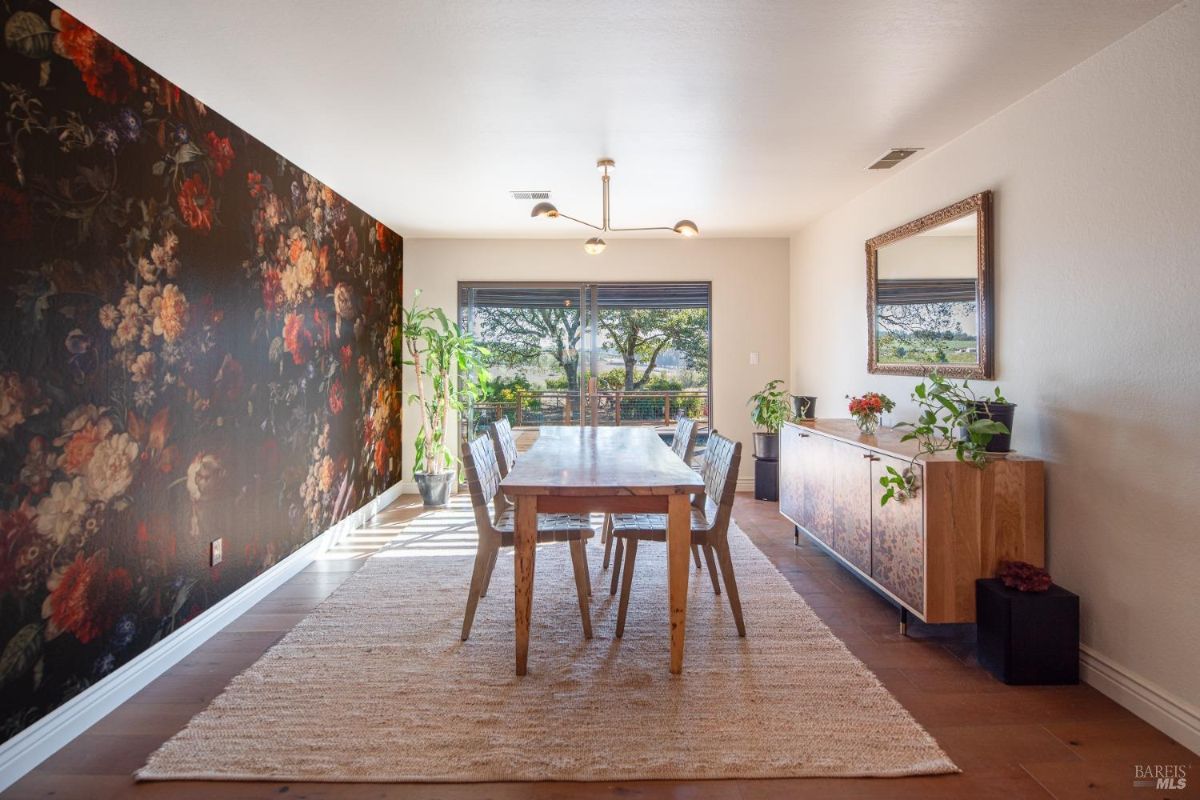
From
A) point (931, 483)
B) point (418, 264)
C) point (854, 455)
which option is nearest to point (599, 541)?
point (854, 455)

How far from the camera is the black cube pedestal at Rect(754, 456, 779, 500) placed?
514cm

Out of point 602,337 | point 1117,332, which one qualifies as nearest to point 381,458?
point 602,337

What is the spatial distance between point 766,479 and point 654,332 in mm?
1661

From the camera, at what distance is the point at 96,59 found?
2080 mm

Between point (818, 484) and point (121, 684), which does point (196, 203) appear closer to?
point (121, 684)

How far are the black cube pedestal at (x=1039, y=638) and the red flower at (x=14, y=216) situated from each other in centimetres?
339

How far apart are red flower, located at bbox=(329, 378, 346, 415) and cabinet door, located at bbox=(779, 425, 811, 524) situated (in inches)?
116

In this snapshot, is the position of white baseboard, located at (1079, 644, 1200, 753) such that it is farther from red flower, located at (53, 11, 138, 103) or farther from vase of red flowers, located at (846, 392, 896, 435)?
red flower, located at (53, 11, 138, 103)

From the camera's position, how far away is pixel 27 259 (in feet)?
5.95

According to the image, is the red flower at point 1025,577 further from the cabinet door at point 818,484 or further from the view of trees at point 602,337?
the view of trees at point 602,337

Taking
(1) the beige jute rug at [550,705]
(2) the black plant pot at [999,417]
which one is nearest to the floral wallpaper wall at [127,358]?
(1) the beige jute rug at [550,705]

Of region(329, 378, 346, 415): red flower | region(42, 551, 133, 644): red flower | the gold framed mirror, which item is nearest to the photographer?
region(42, 551, 133, 644): red flower

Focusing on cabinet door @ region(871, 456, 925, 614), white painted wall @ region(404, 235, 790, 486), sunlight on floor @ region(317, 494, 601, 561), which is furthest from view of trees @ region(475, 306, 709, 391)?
cabinet door @ region(871, 456, 925, 614)

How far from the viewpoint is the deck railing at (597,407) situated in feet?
18.8
